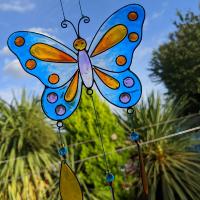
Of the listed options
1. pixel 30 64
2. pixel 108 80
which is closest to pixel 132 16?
pixel 108 80

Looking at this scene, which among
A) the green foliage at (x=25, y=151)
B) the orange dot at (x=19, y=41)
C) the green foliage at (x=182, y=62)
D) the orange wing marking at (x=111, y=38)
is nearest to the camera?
the orange dot at (x=19, y=41)

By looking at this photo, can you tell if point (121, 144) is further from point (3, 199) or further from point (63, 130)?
point (3, 199)

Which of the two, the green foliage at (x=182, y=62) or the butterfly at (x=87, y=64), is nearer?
the butterfly at (x=87, y=64)

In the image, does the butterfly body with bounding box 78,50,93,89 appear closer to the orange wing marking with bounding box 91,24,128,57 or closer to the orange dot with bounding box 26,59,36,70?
the orange wing marking with bounding box 91,24,128,57

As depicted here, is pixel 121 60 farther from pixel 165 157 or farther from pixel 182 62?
pixel 182 62

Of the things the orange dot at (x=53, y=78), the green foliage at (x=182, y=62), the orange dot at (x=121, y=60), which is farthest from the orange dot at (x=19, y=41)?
the green foliage at (x=182, y=62)

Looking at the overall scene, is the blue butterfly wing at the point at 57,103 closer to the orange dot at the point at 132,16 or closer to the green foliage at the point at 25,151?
the orange dot at the point at 132,16
